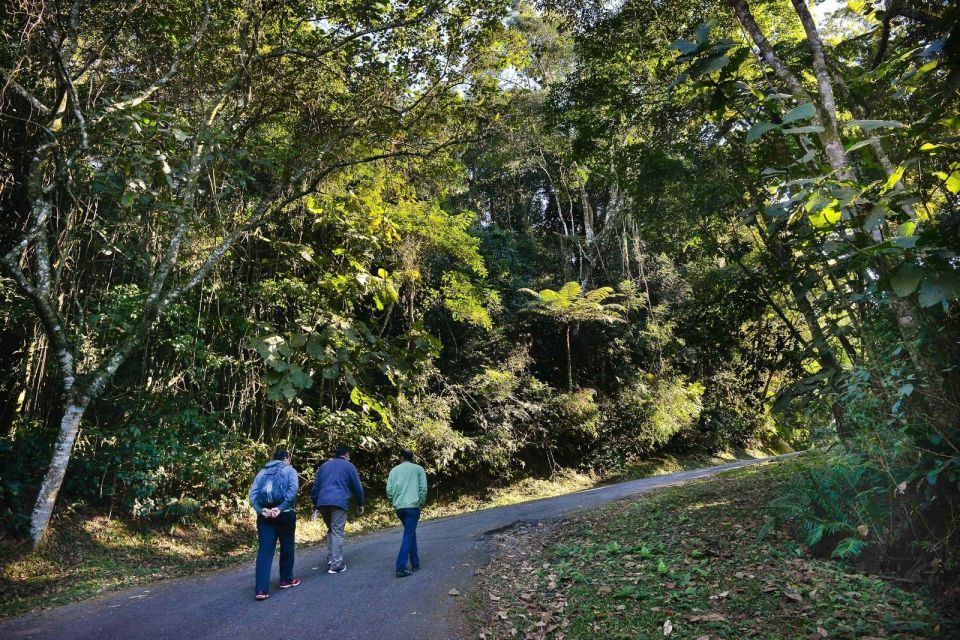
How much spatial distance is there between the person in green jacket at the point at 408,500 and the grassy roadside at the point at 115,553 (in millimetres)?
4147

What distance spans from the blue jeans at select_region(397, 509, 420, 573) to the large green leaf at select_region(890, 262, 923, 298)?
588 cm

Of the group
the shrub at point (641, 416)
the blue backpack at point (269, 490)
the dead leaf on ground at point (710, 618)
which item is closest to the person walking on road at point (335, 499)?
the blue backpack at point (269, 490)

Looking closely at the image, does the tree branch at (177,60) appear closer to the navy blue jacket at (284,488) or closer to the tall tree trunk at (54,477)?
the tall tree trunk at (54,477)

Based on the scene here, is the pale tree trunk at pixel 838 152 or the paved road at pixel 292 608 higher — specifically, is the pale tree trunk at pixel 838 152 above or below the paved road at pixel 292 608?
above

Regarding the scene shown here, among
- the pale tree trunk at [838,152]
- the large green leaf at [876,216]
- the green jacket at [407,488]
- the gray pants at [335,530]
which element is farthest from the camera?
the gray pants at [335,530]

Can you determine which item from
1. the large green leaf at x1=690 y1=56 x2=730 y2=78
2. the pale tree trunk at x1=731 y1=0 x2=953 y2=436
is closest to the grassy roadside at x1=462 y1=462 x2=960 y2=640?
the pale tree trunk at x1=731 y1=0 x2=953 y2=436

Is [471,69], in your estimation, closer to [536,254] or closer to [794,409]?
[794,409]

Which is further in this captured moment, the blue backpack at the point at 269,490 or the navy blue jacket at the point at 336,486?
the navy blue jacket at the point at 336,486

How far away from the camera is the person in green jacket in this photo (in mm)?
7012

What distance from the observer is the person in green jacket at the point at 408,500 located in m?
7.01

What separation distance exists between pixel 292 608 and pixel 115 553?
5846mm

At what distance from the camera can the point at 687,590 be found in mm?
5117

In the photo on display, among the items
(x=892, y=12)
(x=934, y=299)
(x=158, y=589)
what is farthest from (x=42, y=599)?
(x=892, y=12)

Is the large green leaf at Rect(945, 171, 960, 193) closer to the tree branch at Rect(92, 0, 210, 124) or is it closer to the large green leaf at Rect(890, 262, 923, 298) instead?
the large green leaf at Rect(890, 262, 923, 298)
